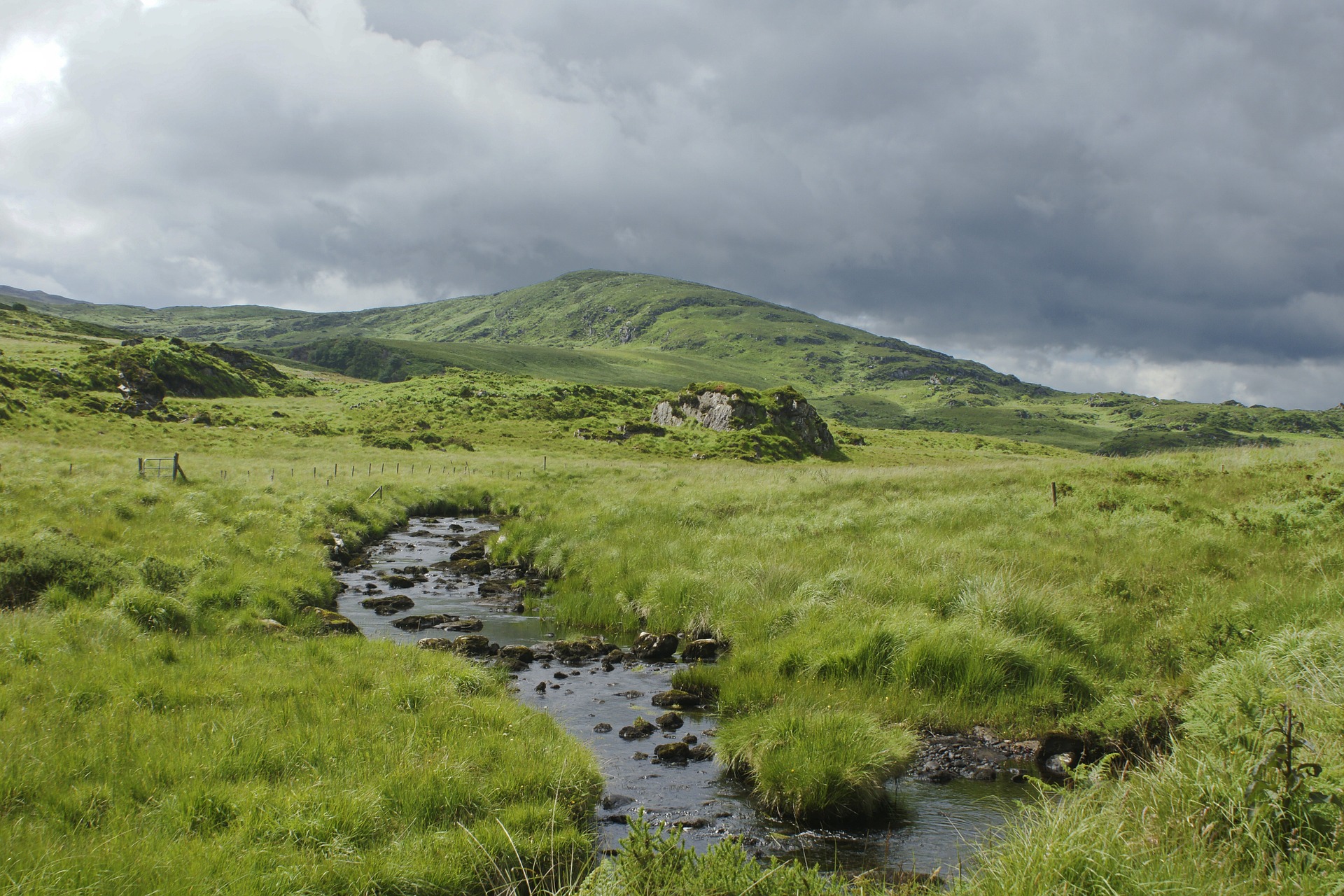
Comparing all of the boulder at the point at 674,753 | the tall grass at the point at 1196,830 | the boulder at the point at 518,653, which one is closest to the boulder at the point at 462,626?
the boulder at the point at 518,653

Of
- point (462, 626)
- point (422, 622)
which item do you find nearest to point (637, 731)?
point (462, 626)

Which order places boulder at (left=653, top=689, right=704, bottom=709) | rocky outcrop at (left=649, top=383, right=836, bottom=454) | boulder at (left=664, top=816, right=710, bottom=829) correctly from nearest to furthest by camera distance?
1. boulder at (left=664, top=816, right=710, bottom=829)
2. boulder at (left=653, top=689, right=704, bottom=709)
3. rocky outcrop at (left=649, top=383, right=836, bottom=454)

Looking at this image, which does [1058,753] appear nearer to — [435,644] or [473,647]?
[473,647]

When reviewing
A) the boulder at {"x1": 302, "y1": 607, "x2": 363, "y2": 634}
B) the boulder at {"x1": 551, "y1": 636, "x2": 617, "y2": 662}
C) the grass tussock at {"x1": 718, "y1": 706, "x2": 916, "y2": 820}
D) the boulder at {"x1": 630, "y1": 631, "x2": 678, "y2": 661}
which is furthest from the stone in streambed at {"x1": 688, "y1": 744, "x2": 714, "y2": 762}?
the boulder at {"x1": 302, "y1": 607, "x2": 363, "y2": 634}

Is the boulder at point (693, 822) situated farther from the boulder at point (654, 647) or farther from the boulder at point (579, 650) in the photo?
the boulder at point (579, 650)

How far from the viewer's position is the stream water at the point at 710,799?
7188 mm

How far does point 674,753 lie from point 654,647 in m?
4.67

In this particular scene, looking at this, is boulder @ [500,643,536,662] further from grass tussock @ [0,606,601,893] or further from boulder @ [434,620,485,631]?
grass tussock @ [0,606,601,893]

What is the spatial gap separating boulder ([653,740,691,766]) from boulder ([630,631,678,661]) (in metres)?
4.34

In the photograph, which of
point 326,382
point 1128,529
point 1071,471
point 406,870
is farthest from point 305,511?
point 326,382

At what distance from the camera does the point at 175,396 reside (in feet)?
352

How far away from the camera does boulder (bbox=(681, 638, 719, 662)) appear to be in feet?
44.4

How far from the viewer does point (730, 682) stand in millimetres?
11273

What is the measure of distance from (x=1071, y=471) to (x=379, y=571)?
83.7 feet
